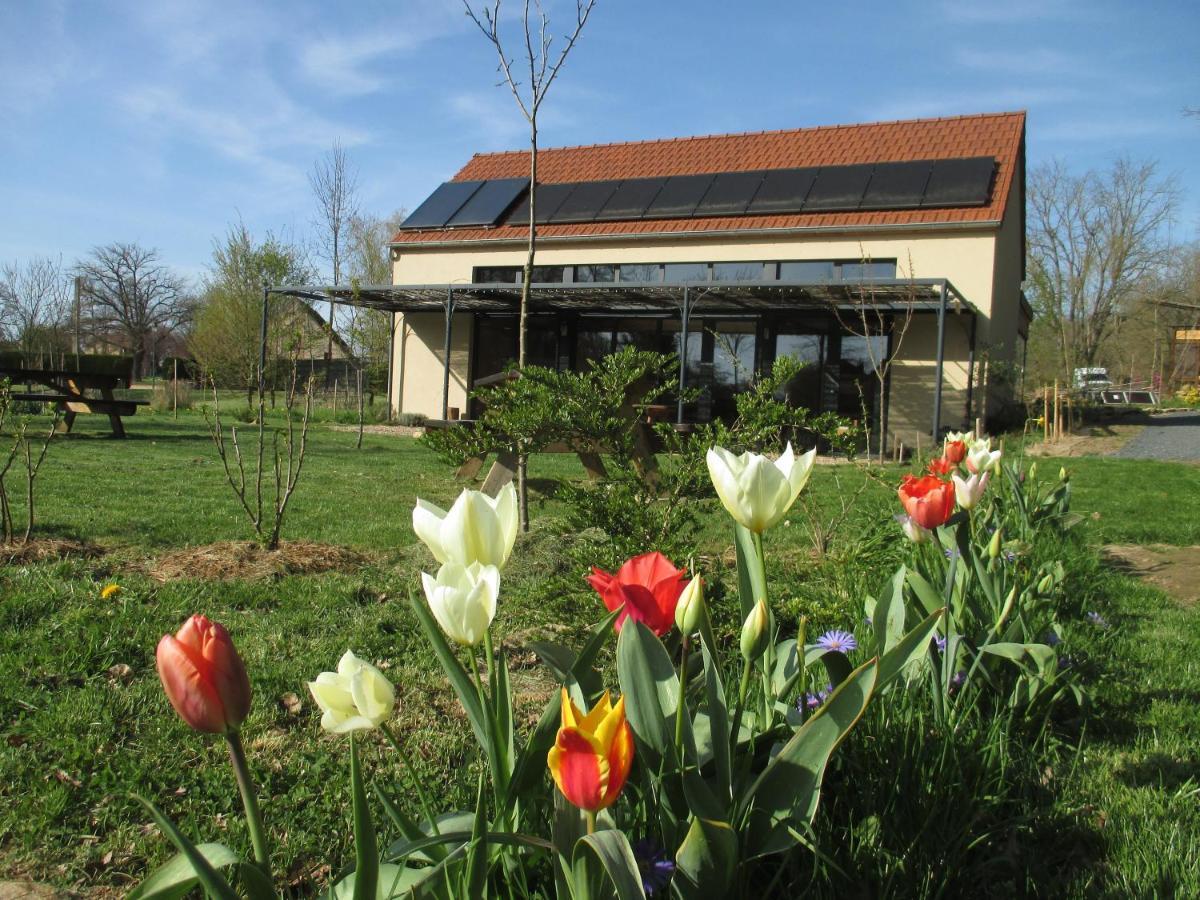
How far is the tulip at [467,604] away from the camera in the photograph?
1.14 m

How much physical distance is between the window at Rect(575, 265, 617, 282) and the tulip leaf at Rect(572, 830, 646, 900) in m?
17.4

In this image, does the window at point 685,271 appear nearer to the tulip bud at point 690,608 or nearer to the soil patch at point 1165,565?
the soil patch at point 1165,565

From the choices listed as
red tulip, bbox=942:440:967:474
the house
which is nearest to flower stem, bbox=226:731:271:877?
red tulip, bbox=942:440:967:474

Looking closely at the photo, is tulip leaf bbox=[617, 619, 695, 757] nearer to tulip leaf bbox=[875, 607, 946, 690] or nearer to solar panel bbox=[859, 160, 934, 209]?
tulip leaf bbox=[875, 607, 946, 690]

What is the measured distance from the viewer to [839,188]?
54.2 ft

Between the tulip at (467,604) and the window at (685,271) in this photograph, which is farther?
the window at (685,271)

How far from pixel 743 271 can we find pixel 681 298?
1.52 m

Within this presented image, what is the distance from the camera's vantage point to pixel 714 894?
4.08 feet

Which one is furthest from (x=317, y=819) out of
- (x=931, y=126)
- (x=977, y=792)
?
(x=931, y=126)

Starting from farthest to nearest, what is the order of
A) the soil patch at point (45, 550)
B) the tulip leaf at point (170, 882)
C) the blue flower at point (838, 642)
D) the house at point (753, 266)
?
the house at point (753, 266) → the soil patch at point (45, 550) → the blue flower at point (838, 642) → the tulip leaf at point (170, 882)

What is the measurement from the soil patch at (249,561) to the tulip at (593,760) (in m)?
3.73

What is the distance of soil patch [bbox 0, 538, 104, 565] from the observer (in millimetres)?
4320

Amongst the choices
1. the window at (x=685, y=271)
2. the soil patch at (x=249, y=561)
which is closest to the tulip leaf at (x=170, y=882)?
the soil patch at (x=249, y=561)

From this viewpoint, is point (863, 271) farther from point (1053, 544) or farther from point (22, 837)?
point (22, 837)
